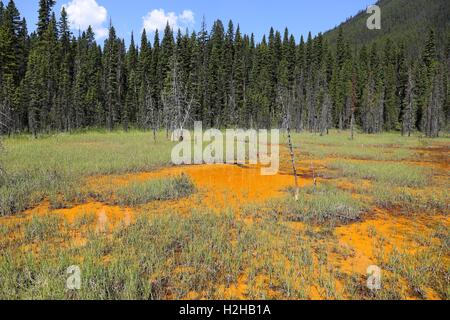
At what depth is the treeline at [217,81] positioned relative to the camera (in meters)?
54.8

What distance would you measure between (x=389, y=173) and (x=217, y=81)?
174ft

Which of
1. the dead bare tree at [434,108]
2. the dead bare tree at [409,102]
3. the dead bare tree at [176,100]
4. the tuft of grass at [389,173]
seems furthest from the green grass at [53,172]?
the dead bare tree at [434,108]

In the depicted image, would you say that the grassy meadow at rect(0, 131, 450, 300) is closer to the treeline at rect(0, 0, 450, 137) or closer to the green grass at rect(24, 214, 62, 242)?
the green grass at rect(24, 214, 62, 242)

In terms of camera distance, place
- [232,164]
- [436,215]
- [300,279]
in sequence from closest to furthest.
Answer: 1. [300,279]
2. [436,215]
3. [232,164]

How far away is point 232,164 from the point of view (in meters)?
20.8

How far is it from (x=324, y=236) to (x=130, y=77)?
65.0m

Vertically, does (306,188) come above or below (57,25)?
below

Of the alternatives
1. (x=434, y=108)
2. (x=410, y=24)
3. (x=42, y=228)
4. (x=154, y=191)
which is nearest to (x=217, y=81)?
(x=434, y=108)

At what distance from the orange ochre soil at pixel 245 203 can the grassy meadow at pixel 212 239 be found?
0.06 m

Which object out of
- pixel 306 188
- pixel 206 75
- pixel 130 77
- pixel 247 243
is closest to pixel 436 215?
pixel 306 188

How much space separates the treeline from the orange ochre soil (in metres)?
37.1

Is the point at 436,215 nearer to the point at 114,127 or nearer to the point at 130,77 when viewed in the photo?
the point at 114,127

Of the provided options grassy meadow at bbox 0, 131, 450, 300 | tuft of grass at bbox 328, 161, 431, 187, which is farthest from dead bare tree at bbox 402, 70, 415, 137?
grassy meadow at bbox 0, 131, 450, 300

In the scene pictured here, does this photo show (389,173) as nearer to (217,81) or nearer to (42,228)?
(42,228)
